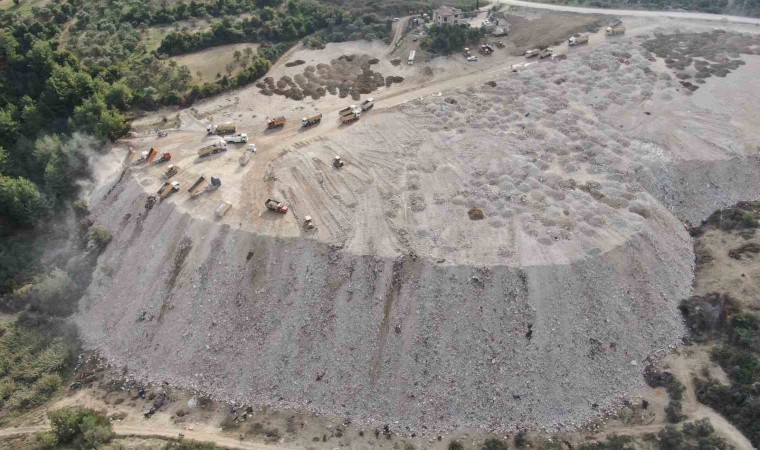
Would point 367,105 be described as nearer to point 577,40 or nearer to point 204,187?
point 204,187

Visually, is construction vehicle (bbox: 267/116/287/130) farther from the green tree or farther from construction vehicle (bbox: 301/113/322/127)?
the green tree

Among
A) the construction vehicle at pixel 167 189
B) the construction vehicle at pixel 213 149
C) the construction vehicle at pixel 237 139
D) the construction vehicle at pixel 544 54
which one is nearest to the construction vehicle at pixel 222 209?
the construction vehicle at pixel 167 189

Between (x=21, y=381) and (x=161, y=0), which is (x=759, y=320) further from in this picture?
(x=161, y=0)

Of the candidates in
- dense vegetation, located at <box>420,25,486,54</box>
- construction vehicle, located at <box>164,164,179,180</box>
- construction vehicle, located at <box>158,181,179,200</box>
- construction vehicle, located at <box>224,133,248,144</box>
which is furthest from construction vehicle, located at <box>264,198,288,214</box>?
dense vegetation, located at <box>420,25,486,54</box>

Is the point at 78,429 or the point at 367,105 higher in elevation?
the point at 367,105

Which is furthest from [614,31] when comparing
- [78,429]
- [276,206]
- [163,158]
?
[78,429]

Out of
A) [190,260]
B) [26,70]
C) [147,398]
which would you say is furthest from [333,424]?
[26,70]
